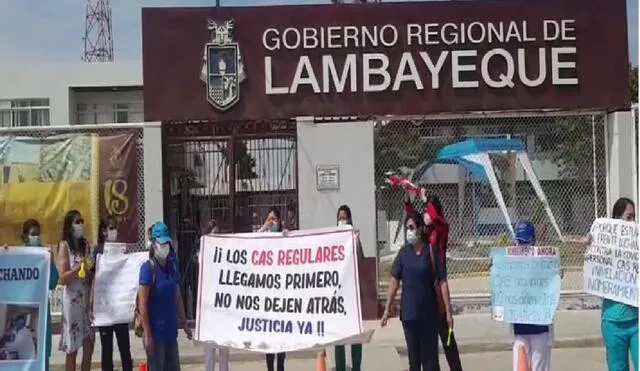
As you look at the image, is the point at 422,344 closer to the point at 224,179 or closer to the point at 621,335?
the point at 621,335

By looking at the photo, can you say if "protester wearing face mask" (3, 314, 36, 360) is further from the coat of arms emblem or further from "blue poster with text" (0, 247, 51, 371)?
the coat of arms emblem

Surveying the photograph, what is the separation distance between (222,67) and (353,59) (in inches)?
77.5

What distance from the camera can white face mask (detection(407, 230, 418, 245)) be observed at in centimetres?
871

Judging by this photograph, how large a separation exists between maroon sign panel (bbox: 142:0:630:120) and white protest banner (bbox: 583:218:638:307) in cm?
615

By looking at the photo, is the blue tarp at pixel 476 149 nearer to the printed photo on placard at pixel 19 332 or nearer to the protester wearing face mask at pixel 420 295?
the protester wearing face mask at pixel 420 295

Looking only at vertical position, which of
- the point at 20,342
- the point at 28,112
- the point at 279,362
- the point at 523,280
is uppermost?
the point at 28,112

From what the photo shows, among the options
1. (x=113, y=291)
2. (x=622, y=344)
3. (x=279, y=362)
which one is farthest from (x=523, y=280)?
(x=113, y=291)

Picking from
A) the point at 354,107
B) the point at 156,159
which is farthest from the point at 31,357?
the point at 354,107

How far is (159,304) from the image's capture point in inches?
310

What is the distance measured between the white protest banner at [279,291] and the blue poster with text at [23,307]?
1.41 m

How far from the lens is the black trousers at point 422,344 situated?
8.62 m

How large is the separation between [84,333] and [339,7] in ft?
21.4

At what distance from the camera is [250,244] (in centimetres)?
866

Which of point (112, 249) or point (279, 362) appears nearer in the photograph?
point (112, 249)
